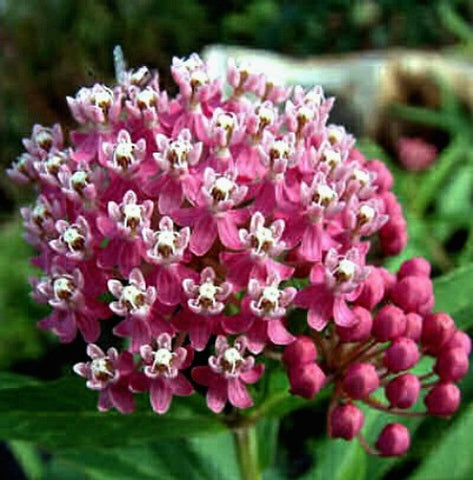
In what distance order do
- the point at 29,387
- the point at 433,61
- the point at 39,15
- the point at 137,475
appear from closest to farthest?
the point at 29,387 < the point at 137,475 < the point at 433,61 < the point at 39,15

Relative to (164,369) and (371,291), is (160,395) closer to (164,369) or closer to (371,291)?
(164,369)

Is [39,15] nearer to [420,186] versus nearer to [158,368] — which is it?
[420,186]

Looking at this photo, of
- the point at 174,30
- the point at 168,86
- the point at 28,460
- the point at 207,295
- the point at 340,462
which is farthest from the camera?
the point at 174,30

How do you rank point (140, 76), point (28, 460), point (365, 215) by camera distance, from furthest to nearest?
point (28, 460) < point (140, 76) < point (365, 215)

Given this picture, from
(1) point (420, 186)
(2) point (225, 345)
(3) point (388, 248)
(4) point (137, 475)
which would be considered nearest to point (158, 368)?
(2) point (225, 345)

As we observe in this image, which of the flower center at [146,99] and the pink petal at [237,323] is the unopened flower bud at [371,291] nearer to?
the pink petal at [237,323]

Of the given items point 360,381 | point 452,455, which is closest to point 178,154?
point 360,381

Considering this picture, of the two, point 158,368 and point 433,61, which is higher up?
point 158,368
